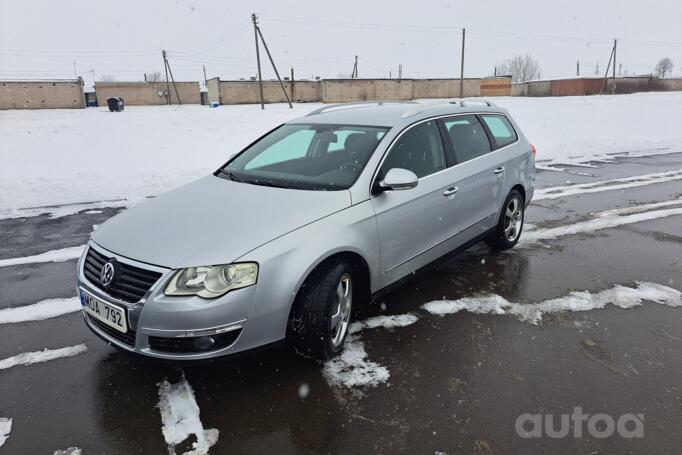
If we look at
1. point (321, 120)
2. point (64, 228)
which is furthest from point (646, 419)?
point (64, 228)

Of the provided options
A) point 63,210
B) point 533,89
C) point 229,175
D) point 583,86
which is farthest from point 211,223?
point 533,89

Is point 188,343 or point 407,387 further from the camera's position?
point 407,387

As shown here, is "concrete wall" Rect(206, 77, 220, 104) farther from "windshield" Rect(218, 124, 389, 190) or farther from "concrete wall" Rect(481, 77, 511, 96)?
"windshield" Rect(218, 124, 389, 190)

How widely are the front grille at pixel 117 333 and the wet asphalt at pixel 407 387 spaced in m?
0.34

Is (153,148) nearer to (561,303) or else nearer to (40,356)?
(40,356)

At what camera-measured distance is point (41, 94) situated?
43.2 meters

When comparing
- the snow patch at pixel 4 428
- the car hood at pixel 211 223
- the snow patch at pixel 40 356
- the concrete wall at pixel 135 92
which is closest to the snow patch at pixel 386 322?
the car hood at pixel 211 223

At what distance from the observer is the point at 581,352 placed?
328 centimetres

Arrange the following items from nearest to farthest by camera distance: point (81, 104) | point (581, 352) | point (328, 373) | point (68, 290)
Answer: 1. point (328, 373)
2. point (581, 352)
3. point (68, 290)
4. point (81, 104)

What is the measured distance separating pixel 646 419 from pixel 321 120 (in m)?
3.30

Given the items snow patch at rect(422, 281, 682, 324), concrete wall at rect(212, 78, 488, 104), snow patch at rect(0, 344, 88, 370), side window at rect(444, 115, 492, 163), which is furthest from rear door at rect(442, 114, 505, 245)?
concrete wall at rect(212, 78, 488, 104)

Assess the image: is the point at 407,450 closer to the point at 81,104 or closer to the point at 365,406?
the point at 365,406

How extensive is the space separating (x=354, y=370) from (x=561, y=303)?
208cm

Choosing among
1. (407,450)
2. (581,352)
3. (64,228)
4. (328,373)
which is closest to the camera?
(407,450)
